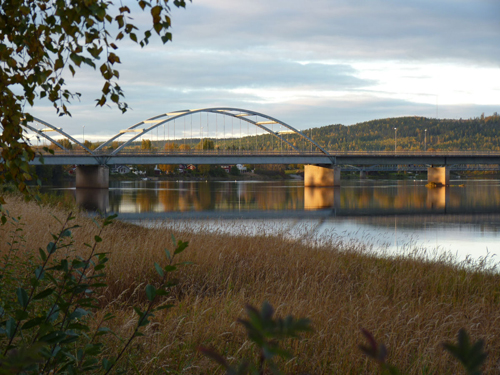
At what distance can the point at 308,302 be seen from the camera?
7.15m

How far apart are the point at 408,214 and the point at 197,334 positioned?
33780mm

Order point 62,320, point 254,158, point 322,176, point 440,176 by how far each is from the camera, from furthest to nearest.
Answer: point 440,176 < point 322,176 < point 254,158 < point 62,320

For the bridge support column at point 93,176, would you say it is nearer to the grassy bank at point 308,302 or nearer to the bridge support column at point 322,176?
the bridge support column at point 322,176

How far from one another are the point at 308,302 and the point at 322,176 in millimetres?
82967

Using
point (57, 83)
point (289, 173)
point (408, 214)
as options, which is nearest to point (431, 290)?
point (57, 83)

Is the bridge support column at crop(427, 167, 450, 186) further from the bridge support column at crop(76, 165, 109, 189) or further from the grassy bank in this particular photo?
the grassy bank

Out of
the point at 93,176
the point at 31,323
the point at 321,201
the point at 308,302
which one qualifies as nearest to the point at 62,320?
the point at 31,323

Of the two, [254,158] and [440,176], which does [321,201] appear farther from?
[440,176]

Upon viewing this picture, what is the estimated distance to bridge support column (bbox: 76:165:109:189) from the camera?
74.0m

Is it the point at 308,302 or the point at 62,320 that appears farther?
the point at 308,302

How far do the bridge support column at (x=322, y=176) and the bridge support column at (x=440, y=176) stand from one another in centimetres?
2139

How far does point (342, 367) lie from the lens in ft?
15.7

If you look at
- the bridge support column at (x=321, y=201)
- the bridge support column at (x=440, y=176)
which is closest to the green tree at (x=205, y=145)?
the bridge support column at (x=440, y=176)

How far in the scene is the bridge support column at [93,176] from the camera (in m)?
74.0
